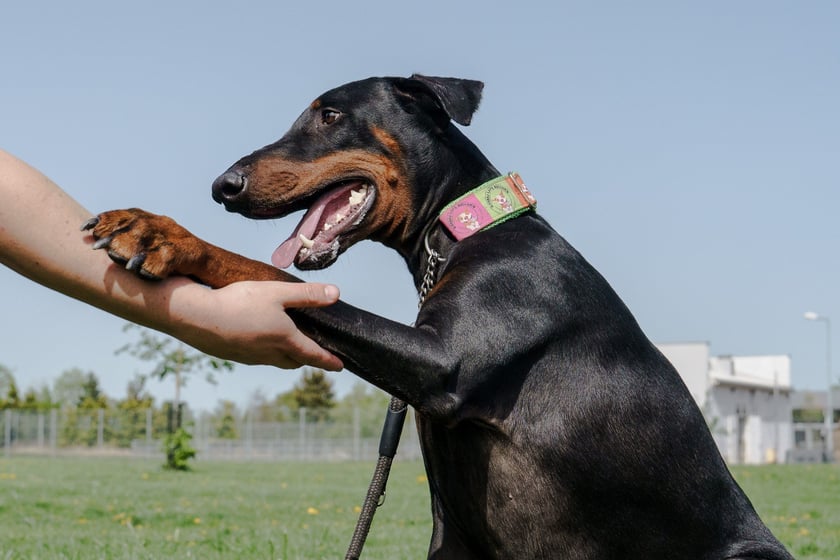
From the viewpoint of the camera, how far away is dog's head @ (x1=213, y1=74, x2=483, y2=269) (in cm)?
385

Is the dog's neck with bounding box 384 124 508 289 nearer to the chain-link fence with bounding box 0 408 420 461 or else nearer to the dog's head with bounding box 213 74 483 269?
the dog's head with bounding box 213 74 483 269

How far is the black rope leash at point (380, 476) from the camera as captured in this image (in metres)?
4.09

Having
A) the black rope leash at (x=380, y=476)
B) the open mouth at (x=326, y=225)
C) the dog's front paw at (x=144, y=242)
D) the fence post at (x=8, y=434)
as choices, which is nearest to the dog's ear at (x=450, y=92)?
the open mouth at (x=326, y=225)

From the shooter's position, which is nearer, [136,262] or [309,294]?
[136,262]

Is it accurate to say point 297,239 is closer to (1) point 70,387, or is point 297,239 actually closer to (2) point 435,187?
(2) point 435,187

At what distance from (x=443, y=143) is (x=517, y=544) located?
1573 millimetres

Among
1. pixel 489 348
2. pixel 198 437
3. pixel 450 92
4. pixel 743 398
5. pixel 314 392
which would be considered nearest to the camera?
pixel 489 348

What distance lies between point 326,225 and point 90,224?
4.02 feet

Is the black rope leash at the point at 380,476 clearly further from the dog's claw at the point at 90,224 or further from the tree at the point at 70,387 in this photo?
the tree at the point at 70,387

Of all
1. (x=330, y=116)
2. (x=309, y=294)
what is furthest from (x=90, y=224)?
(x=330, y=116)

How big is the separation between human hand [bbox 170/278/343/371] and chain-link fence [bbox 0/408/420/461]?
44473mm

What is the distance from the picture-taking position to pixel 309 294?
10.3 ft

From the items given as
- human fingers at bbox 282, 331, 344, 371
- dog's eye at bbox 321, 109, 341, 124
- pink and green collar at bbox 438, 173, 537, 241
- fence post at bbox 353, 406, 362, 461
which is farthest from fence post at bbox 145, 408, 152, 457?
human fingers at bbox 282, 331, 344, 371

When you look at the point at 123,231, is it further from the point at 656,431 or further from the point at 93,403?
the point at 93,403
